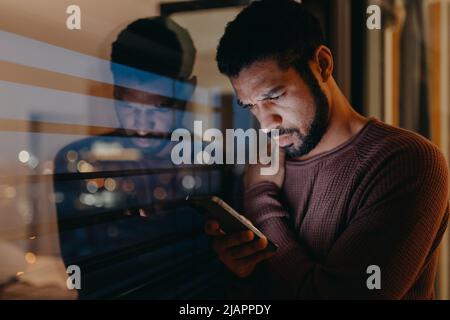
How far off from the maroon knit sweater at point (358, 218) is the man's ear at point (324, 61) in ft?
0.66

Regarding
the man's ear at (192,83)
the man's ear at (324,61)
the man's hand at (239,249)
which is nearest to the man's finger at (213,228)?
the man's hand at (239,249)

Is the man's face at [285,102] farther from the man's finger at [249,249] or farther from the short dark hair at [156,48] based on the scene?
the man's finger at [249,249]

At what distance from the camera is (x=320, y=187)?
123 cm

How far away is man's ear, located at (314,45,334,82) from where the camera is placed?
1217 mm

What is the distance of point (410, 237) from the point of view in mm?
1126

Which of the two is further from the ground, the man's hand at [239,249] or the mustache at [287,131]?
the mustache at [287,131]

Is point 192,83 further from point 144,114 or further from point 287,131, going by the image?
point 287,131

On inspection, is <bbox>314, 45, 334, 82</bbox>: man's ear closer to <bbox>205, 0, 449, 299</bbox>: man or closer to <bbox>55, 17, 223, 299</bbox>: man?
<bbox>205, 0, 449, 299</bbox>: man

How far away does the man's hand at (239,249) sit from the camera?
1173 mm

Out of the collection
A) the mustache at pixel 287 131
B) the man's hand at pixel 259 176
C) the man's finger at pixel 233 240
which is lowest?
the man's finger at pixel 233 240

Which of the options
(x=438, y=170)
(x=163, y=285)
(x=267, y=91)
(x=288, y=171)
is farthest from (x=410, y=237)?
(x=163, y=285)

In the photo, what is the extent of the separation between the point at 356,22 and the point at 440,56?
483 mm

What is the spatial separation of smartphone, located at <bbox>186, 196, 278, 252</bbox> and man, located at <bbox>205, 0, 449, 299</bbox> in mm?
26

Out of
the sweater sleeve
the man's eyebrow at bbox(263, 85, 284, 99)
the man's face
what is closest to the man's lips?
the man's face
